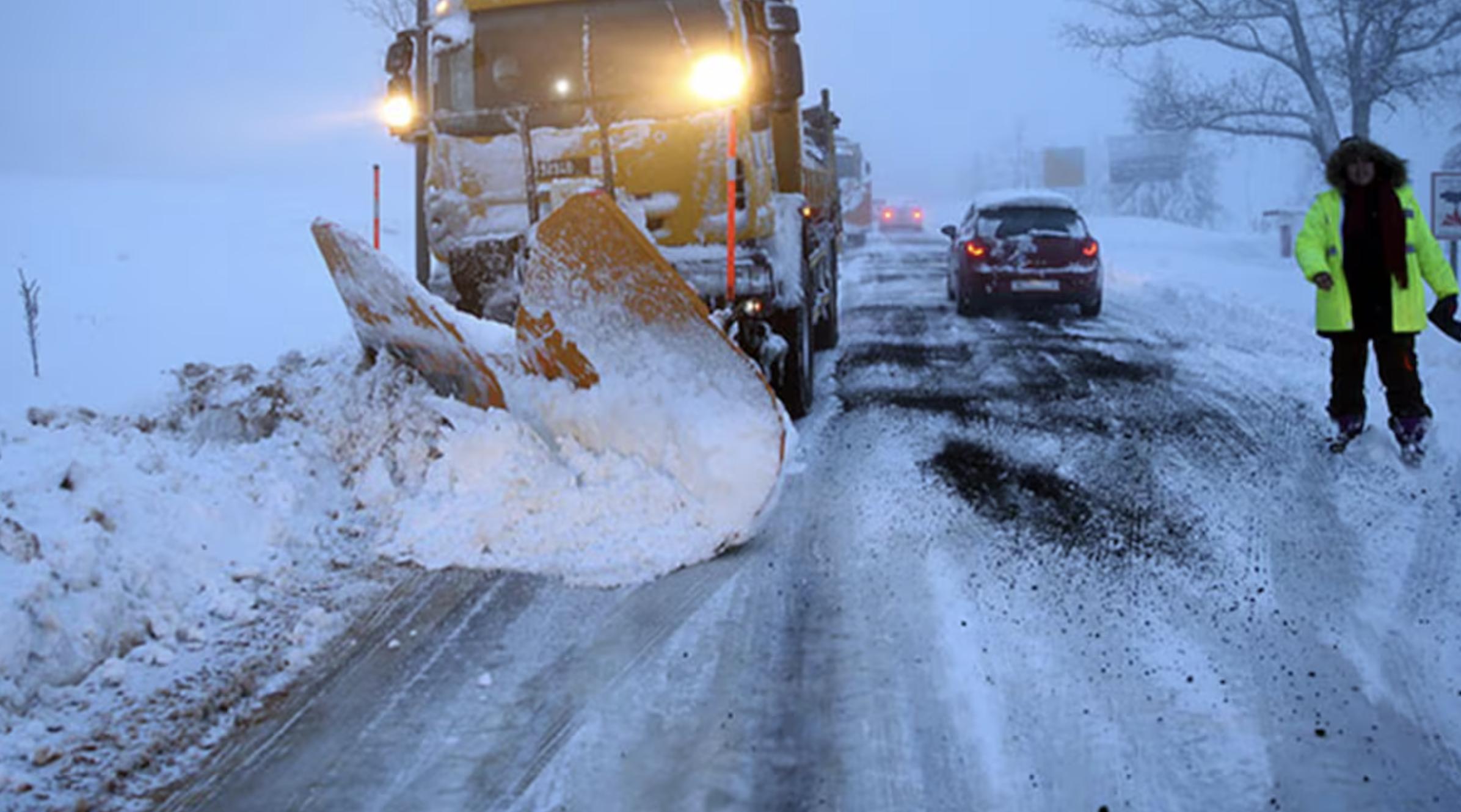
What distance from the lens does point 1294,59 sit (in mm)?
26000

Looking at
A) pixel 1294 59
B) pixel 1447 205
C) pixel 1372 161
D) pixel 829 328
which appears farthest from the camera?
pixel 1294 59

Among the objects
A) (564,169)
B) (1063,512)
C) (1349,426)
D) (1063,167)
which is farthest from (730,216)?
(1063,167)

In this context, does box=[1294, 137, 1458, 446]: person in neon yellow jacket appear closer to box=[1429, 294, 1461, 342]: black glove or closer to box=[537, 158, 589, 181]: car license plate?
box=[1429, 294, 1461, 342]: black glove

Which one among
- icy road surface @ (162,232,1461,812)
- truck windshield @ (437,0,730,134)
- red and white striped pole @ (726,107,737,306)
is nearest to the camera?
icy road surface @ (162,232,1461,812)

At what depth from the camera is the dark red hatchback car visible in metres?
13.3

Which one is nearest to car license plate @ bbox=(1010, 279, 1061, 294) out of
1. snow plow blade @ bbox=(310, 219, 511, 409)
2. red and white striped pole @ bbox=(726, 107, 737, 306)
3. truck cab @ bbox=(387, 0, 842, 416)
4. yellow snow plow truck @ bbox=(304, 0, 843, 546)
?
yellow snow plow truck @ bbox=(304, 0, 843, 546)

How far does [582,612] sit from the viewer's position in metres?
4.15

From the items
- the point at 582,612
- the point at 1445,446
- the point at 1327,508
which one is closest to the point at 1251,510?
the point at 1327,508

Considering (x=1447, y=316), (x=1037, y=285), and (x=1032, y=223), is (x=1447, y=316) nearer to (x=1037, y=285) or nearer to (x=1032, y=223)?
(x=1037, y=285)

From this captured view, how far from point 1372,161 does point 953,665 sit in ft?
13.8

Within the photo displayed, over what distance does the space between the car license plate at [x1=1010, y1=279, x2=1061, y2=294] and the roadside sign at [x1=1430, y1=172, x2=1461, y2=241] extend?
375 cm

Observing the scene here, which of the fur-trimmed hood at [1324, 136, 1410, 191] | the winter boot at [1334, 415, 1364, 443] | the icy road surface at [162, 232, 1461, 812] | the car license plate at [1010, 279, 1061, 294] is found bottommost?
the icy road surface at [162, 232, 1461, 812]

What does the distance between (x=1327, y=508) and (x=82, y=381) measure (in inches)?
348

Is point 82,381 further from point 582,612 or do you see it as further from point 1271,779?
point 1271,779
